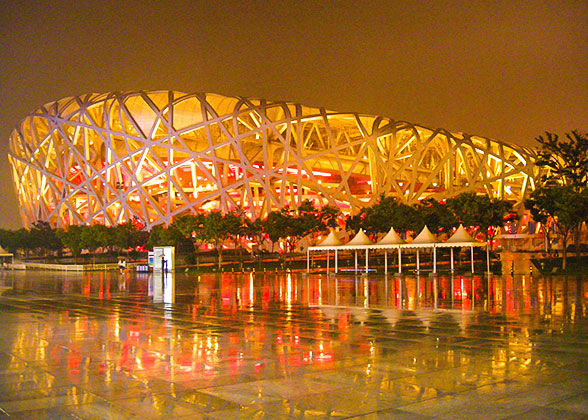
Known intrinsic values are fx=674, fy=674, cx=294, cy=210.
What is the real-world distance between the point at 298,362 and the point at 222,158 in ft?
228

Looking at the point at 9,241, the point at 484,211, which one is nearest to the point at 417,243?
the point at 484,211

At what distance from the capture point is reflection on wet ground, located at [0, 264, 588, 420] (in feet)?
22.4

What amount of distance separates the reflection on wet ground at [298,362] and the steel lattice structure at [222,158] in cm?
5724

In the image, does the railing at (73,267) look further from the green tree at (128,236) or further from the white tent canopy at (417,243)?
the white tent canopy at (417,243)

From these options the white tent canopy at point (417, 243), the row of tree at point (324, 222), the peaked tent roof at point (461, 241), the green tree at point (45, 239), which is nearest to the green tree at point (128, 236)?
the row of tree at point (324, 222)

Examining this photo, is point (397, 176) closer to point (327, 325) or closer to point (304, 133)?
point (304, 133)

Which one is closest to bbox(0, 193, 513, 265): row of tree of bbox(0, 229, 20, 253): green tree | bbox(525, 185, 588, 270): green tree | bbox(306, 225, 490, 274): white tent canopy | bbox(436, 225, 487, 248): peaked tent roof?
bbox(525, 185, 588, 270): green tree

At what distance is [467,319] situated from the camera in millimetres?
14789

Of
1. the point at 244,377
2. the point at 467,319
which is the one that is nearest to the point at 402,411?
the point at 244,377

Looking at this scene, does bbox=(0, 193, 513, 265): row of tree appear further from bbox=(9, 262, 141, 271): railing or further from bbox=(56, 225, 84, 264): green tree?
bbox=(9, 262, 141, 271): railing

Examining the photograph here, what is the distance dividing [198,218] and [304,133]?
1081 inches

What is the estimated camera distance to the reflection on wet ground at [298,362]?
22.4 feet

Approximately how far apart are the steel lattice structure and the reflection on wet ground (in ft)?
188

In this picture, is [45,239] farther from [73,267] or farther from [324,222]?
[324,222]
